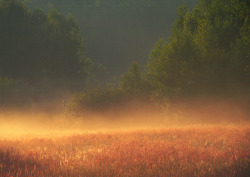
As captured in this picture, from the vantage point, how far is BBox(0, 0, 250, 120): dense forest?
25.0m

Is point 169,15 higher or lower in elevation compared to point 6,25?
higher

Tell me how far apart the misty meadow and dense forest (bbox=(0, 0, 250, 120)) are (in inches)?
4.3

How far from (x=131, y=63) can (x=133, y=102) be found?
4.28 metres

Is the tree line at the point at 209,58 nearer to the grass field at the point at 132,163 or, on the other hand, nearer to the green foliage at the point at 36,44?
the grass field at the point at 132,163

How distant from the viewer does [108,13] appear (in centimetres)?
17825

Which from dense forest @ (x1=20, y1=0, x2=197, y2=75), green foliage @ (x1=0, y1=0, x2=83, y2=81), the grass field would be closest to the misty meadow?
the grass field

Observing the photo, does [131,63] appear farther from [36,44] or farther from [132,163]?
[36,44]

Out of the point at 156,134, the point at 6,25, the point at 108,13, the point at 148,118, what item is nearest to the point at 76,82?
the point at 6,25

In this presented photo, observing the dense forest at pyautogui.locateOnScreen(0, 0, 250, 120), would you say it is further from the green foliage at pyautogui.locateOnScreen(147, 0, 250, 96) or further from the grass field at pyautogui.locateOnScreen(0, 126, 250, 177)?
the grass field at pyautogui.locateOnScreen(0, 126, 250, 177)

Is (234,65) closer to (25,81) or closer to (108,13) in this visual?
(25,81)

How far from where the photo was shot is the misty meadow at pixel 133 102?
23.5ft

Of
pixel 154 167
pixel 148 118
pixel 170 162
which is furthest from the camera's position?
pixel 148 118

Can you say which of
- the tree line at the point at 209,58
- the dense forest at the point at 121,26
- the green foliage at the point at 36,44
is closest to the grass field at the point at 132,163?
the tree line at the point at 209,58

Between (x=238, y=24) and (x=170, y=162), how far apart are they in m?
23.2
